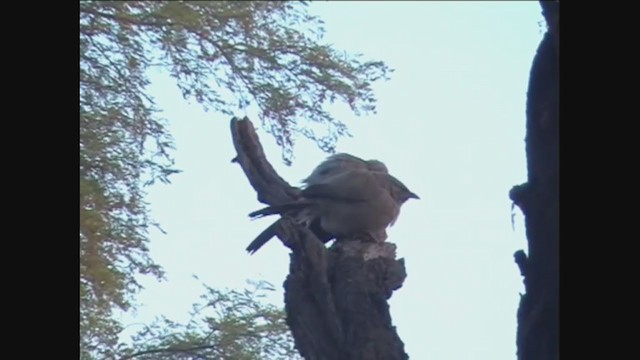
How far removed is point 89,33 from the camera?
5484mm

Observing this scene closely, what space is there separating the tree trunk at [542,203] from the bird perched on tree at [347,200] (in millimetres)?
1976

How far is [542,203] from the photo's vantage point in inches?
73.7

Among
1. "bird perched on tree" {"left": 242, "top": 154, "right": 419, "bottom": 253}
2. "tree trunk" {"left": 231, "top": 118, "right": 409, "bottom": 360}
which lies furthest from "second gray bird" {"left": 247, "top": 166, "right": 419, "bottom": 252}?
"tree trunk" {"left": 231, "top": 118, "right": 409, "bottom": 360}

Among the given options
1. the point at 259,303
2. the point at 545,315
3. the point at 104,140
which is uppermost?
the point at 104,140

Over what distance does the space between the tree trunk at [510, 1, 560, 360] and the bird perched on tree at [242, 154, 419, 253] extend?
1.98 meters

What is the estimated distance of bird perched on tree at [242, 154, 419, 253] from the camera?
4098 mm

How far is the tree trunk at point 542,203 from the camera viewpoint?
1795 millimetres

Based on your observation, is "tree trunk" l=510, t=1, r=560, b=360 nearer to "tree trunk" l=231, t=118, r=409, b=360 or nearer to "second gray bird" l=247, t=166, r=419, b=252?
"tree trunk" l=231, t=118, r=409, b=360

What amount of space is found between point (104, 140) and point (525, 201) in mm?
3414

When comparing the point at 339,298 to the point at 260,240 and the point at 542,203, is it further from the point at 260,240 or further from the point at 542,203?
the point at 542,203

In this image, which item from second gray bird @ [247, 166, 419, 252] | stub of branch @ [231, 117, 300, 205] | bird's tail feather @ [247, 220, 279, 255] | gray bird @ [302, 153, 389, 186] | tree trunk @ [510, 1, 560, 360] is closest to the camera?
tree trunk @ [510, 1, 560, 360]
